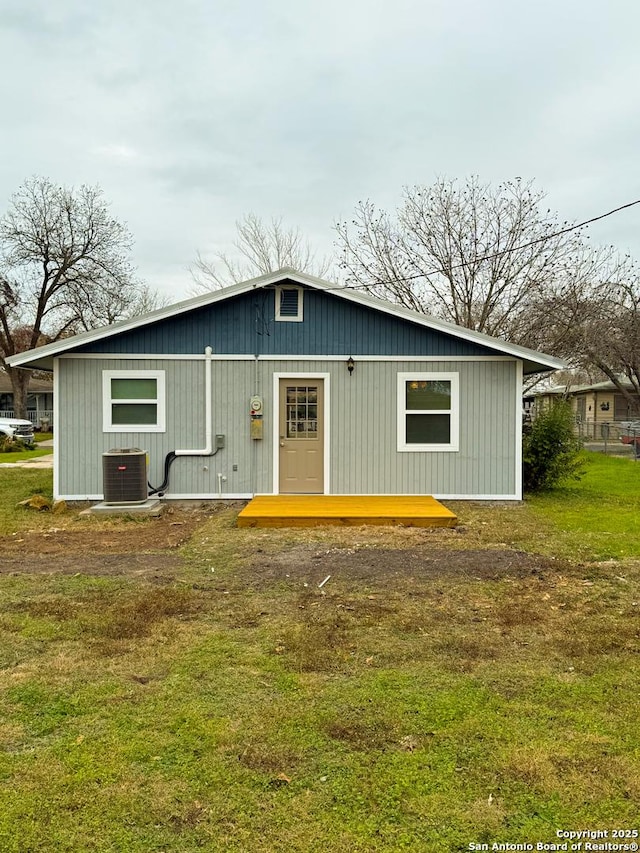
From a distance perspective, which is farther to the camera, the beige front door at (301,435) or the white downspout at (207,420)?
the beige front door at (301,435)

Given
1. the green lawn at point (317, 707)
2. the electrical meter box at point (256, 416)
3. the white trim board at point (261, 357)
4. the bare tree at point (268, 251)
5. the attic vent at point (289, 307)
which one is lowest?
the green lawn at point (317, 707)

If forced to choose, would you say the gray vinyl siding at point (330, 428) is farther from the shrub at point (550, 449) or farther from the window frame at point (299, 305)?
the shrub at point (550, 449)

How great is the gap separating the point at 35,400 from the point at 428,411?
37.5 m

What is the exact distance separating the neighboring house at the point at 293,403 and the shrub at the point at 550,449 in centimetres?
134

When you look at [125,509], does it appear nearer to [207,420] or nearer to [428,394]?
[207,420]

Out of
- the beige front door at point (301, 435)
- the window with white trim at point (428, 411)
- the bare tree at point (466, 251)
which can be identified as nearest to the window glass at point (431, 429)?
the window with white trim at point (428, 411)

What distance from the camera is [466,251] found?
1869cm

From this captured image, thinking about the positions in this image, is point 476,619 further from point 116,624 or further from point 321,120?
point 321,120

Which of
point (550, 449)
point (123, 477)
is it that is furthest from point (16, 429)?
point (550, 449)

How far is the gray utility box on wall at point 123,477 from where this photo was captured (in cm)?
891

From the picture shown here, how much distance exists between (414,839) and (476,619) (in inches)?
96.6

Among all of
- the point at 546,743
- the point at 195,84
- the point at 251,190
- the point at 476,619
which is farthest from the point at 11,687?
the point at 251,190

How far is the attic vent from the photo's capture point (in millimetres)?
9523

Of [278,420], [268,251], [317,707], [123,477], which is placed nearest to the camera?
[317,707]
